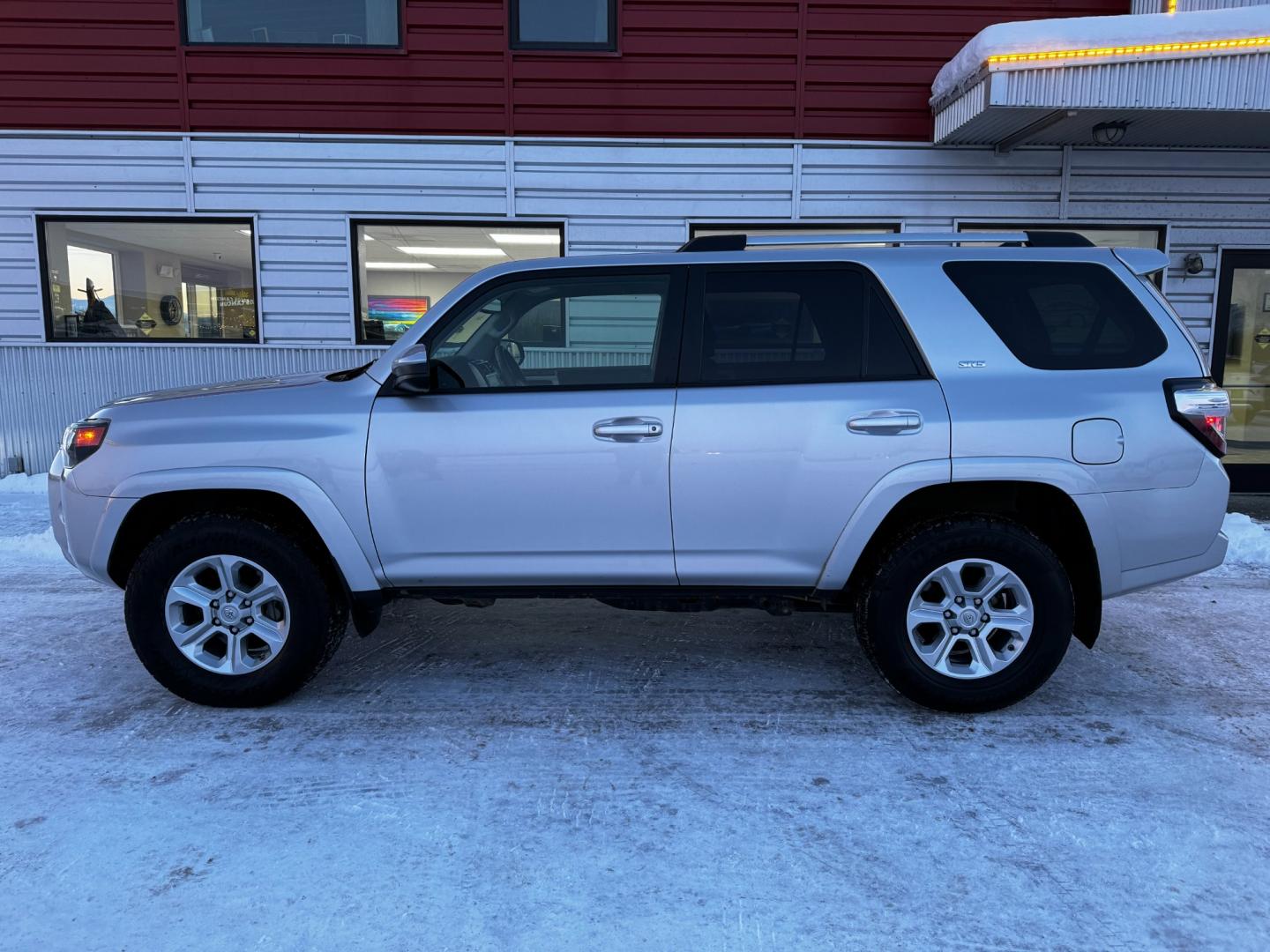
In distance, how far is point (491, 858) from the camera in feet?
8.75

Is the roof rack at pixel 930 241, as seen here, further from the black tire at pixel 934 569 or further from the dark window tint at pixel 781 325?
the black tire at pixel 934 569

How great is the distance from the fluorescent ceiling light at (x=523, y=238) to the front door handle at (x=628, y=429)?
593 centimetres

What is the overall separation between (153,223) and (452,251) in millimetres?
3042

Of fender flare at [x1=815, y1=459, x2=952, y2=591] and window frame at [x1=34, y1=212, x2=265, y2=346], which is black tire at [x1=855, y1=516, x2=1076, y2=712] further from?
window frame at [x1=34, y1=212, x2=265, y2=346]

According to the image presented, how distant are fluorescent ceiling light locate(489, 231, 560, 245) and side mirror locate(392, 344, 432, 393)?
5.74m

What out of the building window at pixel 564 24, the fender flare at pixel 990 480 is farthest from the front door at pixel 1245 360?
the fender flare at pixel 990 480

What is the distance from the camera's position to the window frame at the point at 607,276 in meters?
3.65

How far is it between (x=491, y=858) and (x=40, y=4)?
986 centimetres

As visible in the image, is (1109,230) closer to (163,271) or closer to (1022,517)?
(1022,517)

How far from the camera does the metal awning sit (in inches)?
268

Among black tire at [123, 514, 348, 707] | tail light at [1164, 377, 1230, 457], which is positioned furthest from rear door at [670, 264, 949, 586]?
black tire at [123, 514, 348, 707]

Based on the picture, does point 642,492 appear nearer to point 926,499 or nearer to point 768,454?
point 768,454

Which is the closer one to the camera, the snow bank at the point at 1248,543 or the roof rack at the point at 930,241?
the roof rack at the point at 930,241

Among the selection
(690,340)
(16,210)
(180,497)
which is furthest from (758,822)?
(16,210)
